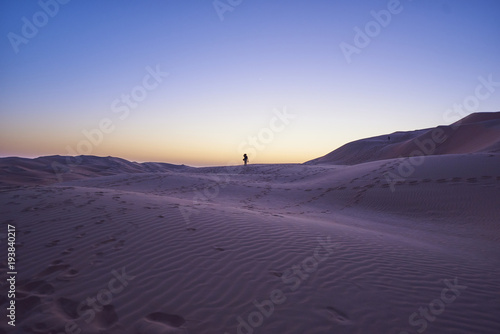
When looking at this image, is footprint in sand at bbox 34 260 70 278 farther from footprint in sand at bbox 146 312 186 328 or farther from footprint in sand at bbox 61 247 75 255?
footprint in sand at bbox 146 312 186 328

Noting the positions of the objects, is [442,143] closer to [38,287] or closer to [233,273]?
[233,273]

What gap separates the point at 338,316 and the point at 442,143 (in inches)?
1393

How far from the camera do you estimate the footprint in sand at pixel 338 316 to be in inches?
111

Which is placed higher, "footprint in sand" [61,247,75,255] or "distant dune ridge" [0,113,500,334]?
"footprint in sand" [61,247,75,255]

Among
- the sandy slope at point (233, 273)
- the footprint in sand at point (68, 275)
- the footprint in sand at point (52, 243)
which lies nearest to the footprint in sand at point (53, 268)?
the sandy slope at point (233, 273)

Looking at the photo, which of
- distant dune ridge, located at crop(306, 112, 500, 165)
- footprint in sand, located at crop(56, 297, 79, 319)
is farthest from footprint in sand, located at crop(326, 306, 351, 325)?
distant dune ridge, located at crop(306, 112, 500, 165)

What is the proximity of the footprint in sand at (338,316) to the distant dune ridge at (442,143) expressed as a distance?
74.5ft

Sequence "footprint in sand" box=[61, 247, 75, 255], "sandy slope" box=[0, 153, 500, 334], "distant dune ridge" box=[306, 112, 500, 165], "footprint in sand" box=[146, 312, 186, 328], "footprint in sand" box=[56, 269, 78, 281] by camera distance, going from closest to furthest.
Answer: "footprint in sand" box=[146, 312, 186, 328], "sandy slope" box=[0, 153, 500, 334], "footprint in sand" box=[56, 269, 78, 281], "footprint in sand" box=[61, 247, 75, 255], "distant dune ridge" box=[306, 112, 500, 165]

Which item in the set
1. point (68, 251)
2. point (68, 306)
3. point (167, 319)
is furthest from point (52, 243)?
point (167, 319)

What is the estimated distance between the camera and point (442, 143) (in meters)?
30.2

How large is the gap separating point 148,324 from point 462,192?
12.3 m

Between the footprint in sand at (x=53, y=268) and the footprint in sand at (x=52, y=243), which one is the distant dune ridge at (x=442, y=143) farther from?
the footprint in sand at (x=52, y=243)

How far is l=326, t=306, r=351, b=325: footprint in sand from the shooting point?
2.83 meters

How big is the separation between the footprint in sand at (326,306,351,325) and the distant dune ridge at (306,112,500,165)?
22.7 meters
